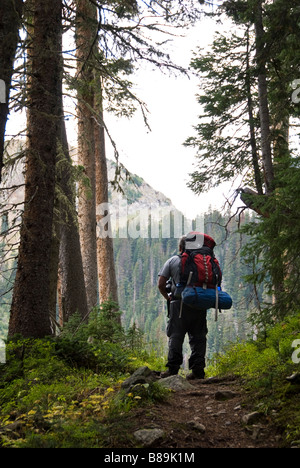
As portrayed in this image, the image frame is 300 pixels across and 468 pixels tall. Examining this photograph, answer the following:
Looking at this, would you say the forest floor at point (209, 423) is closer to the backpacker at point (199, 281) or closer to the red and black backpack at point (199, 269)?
the backpacker at point (199, 281)

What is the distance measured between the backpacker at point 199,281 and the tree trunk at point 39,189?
2099 mm

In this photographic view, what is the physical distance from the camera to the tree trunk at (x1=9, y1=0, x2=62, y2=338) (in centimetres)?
634

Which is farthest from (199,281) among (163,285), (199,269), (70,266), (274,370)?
(70,266)

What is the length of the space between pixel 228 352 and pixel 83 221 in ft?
22.1

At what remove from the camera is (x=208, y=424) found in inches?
156

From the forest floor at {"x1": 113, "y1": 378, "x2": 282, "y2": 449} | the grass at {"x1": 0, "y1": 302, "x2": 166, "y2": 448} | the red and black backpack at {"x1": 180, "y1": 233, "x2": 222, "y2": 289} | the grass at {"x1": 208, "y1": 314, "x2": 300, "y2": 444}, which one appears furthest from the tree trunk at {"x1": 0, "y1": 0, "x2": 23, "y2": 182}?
the grass at {"x1": 208, "y1": 314, "x2": 300, "y2": 444}

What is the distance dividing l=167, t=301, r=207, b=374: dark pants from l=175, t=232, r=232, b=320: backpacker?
0.36 meters

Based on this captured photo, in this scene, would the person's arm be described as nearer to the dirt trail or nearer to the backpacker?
the backpacker

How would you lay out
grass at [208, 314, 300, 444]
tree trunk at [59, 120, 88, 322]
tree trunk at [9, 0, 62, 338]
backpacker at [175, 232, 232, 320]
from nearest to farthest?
grass at [208, 314, 300, 444] → tree trunk at [9, 0, 62, 338] → backpacker at [175, 232, 232, 320] → tree trunk at [59, 120, 88, 322]

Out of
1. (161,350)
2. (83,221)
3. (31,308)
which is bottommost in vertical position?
(161,350)

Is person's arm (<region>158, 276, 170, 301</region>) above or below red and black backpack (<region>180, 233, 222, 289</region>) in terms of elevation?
below
